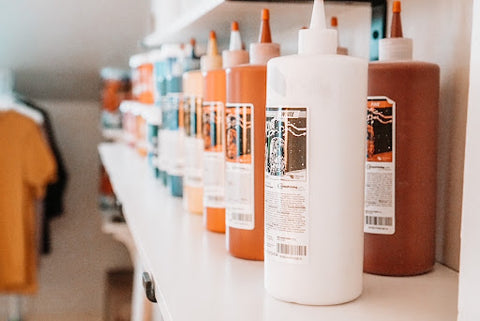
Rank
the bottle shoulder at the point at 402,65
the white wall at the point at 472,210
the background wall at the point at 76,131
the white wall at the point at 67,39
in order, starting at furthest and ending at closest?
the background wall at the point at 76,131 < the white wall at the point at 67,39 < the bottle shoulder at the point at 402,65 < the white wall at the point at 472,210

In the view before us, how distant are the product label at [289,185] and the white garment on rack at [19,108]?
2403 mm

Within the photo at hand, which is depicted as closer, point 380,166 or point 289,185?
point 289,185

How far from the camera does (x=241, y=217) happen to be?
731mm

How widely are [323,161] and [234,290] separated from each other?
17 cm

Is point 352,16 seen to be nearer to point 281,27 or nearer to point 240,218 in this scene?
point 281,27

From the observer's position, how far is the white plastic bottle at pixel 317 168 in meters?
0.57

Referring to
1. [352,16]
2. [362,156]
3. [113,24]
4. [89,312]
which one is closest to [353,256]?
[362,156]

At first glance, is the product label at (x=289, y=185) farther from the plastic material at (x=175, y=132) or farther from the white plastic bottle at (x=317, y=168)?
the plastic material at (x=175, y=132)

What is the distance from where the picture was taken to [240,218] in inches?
28.8

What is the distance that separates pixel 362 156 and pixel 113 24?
270 centimetres

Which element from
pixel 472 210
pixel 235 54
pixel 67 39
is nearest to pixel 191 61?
pixel 235 54

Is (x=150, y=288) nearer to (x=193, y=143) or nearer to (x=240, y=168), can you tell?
(x=240, y=168)

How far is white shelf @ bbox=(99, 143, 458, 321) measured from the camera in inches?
22.4

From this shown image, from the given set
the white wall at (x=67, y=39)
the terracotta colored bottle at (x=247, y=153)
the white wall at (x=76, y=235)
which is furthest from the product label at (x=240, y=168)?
Result: the white wall at (x=76, y=235)
